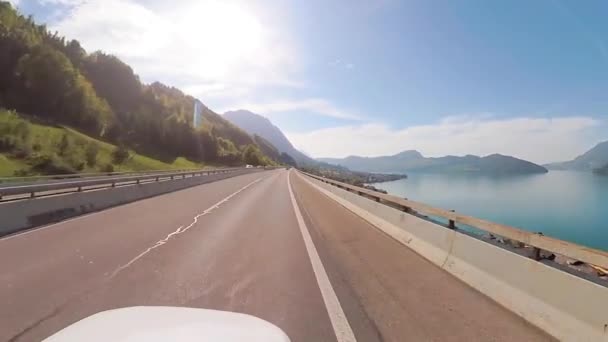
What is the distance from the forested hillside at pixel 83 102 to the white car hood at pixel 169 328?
156 feet

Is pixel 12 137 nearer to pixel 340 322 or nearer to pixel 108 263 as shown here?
pixel 108 263

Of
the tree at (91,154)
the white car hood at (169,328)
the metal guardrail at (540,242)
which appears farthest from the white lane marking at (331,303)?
the tree at (91,154)

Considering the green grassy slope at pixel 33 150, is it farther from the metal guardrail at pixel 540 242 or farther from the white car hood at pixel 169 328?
the white car hood at pixel 169 328

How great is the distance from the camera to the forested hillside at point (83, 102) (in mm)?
80125

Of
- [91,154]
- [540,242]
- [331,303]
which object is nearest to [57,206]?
[331,303]

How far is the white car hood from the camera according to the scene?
2.44 meters

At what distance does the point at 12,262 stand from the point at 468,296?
23.5ft

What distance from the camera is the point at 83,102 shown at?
86375 millimetres

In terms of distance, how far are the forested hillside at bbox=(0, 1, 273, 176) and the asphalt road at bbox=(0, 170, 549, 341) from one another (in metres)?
41.8

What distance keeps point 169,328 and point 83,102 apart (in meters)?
97.0

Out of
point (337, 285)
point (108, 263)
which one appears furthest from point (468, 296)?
point (108, 263)

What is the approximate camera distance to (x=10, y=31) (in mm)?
83750

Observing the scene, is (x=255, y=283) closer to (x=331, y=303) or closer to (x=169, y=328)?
(x=331, y=303)

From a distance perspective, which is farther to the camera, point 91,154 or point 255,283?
point 91,154
